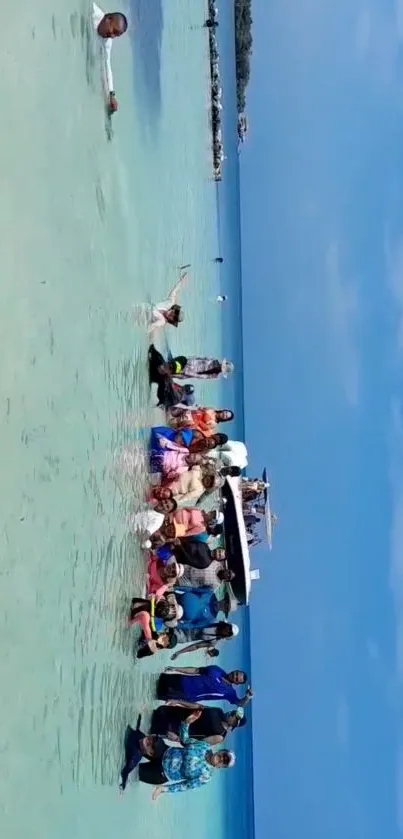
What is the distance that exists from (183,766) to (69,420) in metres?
4.30

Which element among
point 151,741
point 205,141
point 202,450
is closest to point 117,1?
point 202,450

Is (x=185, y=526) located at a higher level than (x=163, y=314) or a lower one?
lower

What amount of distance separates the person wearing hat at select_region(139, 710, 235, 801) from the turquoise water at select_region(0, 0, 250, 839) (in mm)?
357

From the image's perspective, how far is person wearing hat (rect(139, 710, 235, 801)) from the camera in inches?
373

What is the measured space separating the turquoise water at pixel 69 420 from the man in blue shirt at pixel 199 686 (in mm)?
256

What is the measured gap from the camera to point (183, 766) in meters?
9.59

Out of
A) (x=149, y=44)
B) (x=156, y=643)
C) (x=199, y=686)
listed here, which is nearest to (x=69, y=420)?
(x=156, y=643)

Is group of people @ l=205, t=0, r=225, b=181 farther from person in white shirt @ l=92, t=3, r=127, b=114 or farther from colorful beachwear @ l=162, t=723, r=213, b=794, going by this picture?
colorful beachwear @ l=162, t=723, r=213, b=794

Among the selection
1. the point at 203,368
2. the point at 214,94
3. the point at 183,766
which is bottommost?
the point at 183,766

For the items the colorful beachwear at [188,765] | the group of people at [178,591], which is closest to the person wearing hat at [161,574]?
the group of people at [178,591]

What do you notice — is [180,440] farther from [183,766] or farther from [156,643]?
[183,766]

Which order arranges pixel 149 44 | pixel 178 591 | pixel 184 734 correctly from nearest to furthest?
pixel 184 734 < pixel 178 591 < pixel 149 44

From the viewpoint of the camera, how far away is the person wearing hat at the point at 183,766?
9484mm

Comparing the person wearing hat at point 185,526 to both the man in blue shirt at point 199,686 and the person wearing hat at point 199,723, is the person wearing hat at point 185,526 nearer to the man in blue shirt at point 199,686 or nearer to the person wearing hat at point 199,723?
the man in blue shirt at point 199,686
